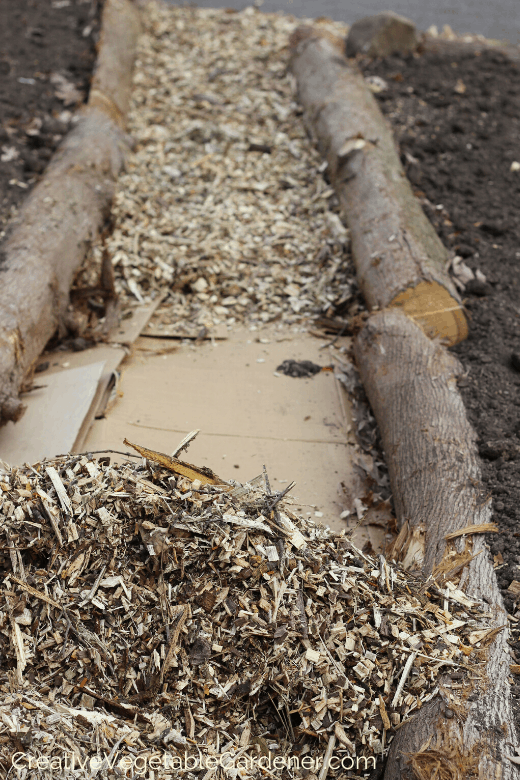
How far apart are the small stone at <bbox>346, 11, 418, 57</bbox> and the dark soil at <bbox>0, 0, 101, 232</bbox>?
8.70ft

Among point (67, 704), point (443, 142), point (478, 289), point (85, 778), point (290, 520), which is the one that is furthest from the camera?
point (443, 142)

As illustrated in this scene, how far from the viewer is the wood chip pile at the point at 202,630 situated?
1.85 metres

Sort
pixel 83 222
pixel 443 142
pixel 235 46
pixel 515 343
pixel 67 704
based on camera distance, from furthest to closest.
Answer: pixel 235 46
pixel 443 142
pixel 83 222
pixel 515 343
pixel 67 704

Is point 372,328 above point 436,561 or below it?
above

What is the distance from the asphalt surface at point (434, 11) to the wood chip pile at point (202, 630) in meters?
6.76

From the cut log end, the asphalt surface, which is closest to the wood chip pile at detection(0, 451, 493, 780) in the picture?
the cut log end

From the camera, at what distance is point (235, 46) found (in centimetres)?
633

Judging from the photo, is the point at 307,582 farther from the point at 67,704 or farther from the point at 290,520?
the point at 67,704

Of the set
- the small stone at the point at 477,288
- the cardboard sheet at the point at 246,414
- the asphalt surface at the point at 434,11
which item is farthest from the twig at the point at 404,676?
the asphalt surface at the point at 434,11

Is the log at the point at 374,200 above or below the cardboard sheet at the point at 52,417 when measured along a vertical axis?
above

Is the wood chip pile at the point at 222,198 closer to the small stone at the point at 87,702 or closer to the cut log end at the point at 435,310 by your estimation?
the cut log end at the point at 435,310

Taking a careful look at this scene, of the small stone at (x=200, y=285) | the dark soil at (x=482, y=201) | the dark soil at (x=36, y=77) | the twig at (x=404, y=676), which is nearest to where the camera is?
the twig at (x=404, y=676)

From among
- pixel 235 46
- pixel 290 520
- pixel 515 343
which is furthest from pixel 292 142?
pixel 290 520

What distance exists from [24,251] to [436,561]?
274cm
